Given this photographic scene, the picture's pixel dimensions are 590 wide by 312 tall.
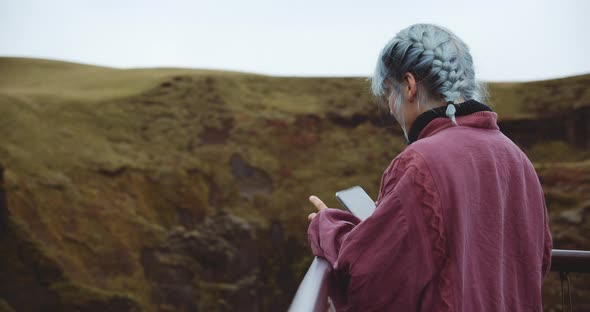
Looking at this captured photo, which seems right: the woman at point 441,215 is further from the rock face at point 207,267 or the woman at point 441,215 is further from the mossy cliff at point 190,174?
the rock face at point 207,267

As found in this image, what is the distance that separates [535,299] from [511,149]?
43 centimetres

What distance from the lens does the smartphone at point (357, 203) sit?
1490 millimetres

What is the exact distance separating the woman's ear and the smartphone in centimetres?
33

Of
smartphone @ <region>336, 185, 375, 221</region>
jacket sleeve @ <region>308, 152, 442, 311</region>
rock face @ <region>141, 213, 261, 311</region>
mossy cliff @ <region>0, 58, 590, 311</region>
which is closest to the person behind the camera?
jacket sleeve @ <region>308, 152, 442, 311</region>

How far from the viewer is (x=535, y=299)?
4.60ft

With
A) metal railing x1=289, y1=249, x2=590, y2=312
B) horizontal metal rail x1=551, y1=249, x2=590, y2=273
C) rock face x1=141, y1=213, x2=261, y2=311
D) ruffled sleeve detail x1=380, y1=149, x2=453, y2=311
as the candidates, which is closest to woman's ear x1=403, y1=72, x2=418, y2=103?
ruffled sleeve detail x1=380, y1=149, x2=453, y2=311

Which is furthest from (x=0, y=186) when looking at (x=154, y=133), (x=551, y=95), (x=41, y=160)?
(x=551, y=95)

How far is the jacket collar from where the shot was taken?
136 centimetres

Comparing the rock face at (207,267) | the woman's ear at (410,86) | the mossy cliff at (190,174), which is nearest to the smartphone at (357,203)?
the woman's ear at (410,86)

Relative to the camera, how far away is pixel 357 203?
1532 mm

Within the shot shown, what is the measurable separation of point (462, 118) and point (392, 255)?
1.42 feet

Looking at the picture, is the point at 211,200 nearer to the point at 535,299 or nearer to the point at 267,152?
the point at 267,152

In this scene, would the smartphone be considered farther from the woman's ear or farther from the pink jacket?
the woman's ear

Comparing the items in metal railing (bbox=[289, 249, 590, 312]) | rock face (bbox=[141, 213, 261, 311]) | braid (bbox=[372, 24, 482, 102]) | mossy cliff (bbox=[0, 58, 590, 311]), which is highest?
braid (bbox=[372, 24, 482, 102])
